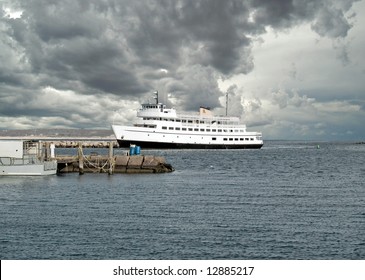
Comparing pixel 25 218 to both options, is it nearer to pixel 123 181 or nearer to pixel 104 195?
pixel 104 195

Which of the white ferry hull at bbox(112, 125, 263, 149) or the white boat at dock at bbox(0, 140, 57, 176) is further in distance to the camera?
the white ferry hull at bbox(112, 125, 263, 149)

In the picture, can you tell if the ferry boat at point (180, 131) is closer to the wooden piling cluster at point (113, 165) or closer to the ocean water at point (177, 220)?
the wooden piling cluster at point (113, 165)

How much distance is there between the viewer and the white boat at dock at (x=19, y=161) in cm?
4716

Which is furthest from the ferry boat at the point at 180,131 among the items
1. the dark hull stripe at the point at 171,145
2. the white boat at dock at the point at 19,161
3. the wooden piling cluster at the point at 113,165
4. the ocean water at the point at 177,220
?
the ocean water at the point at 177,220

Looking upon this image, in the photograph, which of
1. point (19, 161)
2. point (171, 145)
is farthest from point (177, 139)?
point (19, 161)

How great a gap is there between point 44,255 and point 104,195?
1662 centimetres

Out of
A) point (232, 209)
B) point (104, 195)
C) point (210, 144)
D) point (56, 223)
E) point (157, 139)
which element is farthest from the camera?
point (210, 144)

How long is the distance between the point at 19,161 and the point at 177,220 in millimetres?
26878

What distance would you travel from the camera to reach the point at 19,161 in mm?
47875

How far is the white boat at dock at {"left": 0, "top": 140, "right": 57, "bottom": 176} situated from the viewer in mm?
47156

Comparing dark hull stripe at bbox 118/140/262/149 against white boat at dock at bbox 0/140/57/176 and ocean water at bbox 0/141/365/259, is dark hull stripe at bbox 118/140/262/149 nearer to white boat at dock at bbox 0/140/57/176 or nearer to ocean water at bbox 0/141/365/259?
white boat at dock at bbox 0/140/57/176

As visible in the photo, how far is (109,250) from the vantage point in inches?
767

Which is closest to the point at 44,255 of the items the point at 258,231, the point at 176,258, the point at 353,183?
the point at 176,258

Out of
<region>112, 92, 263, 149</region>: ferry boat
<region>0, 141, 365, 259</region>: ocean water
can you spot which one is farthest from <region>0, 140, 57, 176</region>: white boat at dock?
<region>112, 92, 263, 149</region>: ferry boat
